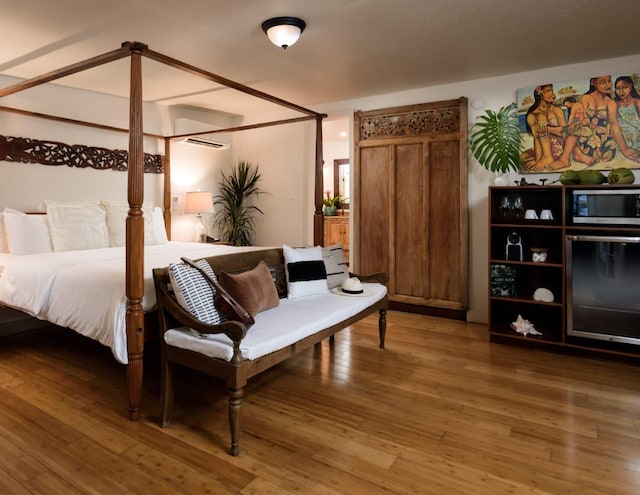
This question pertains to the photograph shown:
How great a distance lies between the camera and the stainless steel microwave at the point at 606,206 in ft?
10.4

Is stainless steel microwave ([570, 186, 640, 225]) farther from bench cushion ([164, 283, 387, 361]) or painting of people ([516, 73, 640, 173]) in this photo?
bench cushion ([164, 283, 387, 361])

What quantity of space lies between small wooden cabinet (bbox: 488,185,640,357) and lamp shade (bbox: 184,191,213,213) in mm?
3280

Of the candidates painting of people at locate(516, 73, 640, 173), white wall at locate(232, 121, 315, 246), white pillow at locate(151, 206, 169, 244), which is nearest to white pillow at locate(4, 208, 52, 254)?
white pillow at locate(151, 206, 169, 244)

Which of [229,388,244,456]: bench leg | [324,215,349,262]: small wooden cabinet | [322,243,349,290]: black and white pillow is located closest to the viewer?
[229,388,244,456]: bench leg

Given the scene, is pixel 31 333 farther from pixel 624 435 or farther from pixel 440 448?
pixel 624 435

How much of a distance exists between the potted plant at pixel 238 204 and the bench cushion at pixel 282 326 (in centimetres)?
283

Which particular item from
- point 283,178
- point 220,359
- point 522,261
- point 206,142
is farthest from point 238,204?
point 220,359

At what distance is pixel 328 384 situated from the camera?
2842 mm

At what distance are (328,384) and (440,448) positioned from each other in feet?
3.07

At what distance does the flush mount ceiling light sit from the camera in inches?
110

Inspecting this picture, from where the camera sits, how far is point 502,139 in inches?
157

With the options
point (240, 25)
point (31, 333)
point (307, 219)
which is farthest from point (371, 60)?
point (31, 333)

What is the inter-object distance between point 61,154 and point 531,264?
453cm

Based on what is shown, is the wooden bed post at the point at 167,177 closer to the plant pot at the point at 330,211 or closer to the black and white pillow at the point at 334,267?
the black and white pillow at the point at 334,267
